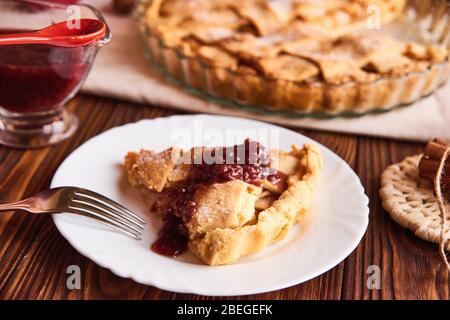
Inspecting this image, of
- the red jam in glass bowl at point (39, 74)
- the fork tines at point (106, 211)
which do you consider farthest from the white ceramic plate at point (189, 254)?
the red jam in glass bowl at point (39, 74)

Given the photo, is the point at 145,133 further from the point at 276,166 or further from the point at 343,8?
the point at 343,8

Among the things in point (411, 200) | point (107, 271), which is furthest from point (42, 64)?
point (411, 200)

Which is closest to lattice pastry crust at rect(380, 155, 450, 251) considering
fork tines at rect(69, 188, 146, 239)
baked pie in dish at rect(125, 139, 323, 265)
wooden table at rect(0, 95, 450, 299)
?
wooden table at rect(0, 95, 450, 299)

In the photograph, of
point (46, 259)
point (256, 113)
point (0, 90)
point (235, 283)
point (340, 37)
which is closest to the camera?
point (235, 283)

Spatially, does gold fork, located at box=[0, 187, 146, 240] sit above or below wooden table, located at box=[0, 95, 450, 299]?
above

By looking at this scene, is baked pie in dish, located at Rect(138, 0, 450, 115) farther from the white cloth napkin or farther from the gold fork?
the gold fork

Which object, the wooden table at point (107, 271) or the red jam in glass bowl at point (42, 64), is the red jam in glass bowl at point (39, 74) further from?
the wooden table at point (107, 271)

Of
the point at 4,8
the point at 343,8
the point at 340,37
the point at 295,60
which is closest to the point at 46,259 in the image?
the point at 4,8
